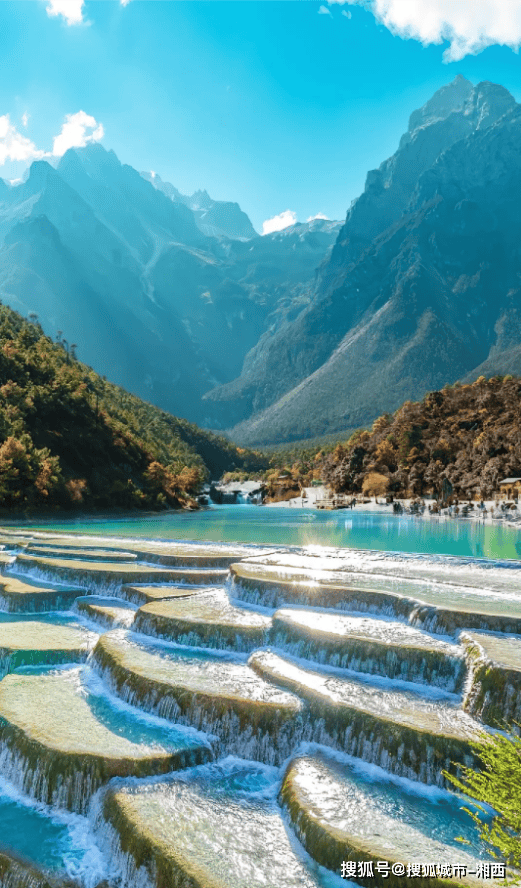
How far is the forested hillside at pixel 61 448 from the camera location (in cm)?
5012

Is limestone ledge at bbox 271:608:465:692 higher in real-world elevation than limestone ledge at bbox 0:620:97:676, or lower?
higher

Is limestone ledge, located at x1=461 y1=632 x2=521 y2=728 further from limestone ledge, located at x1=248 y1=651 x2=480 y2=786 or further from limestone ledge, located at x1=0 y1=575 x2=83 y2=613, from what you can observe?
limestone ledge, located at x1=0 y1=575 x2=83 y2=613

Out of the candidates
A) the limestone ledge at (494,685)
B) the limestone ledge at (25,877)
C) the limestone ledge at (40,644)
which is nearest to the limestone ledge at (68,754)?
the limestone ledge at (25,877)

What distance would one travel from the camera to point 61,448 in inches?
2425

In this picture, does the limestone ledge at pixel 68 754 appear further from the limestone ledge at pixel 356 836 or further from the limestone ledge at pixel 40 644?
the limestone ledge at pixel 40 644

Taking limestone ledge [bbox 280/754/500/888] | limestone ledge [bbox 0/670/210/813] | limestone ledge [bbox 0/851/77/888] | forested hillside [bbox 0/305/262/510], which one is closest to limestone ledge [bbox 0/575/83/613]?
limestone ledge [bbox 0/670/210/813]

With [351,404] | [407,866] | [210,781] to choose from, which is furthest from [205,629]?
[351,404]

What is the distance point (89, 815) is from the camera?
807 centimetres

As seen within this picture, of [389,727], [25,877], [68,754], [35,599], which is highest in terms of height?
[389,727]

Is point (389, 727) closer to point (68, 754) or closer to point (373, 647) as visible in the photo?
point (373, 647)

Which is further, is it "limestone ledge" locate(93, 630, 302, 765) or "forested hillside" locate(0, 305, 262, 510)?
"forested hillside" locate(0, 305, 262, 510)

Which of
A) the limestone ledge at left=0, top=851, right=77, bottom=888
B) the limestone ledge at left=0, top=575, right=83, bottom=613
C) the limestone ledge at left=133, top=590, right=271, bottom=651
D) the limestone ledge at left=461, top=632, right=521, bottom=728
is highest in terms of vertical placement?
the limestone ledge at left=461, top=632, right=521, bottom=728

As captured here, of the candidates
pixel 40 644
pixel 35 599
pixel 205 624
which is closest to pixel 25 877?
pixel 205 624

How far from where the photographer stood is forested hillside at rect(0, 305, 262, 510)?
50125 millimetres
